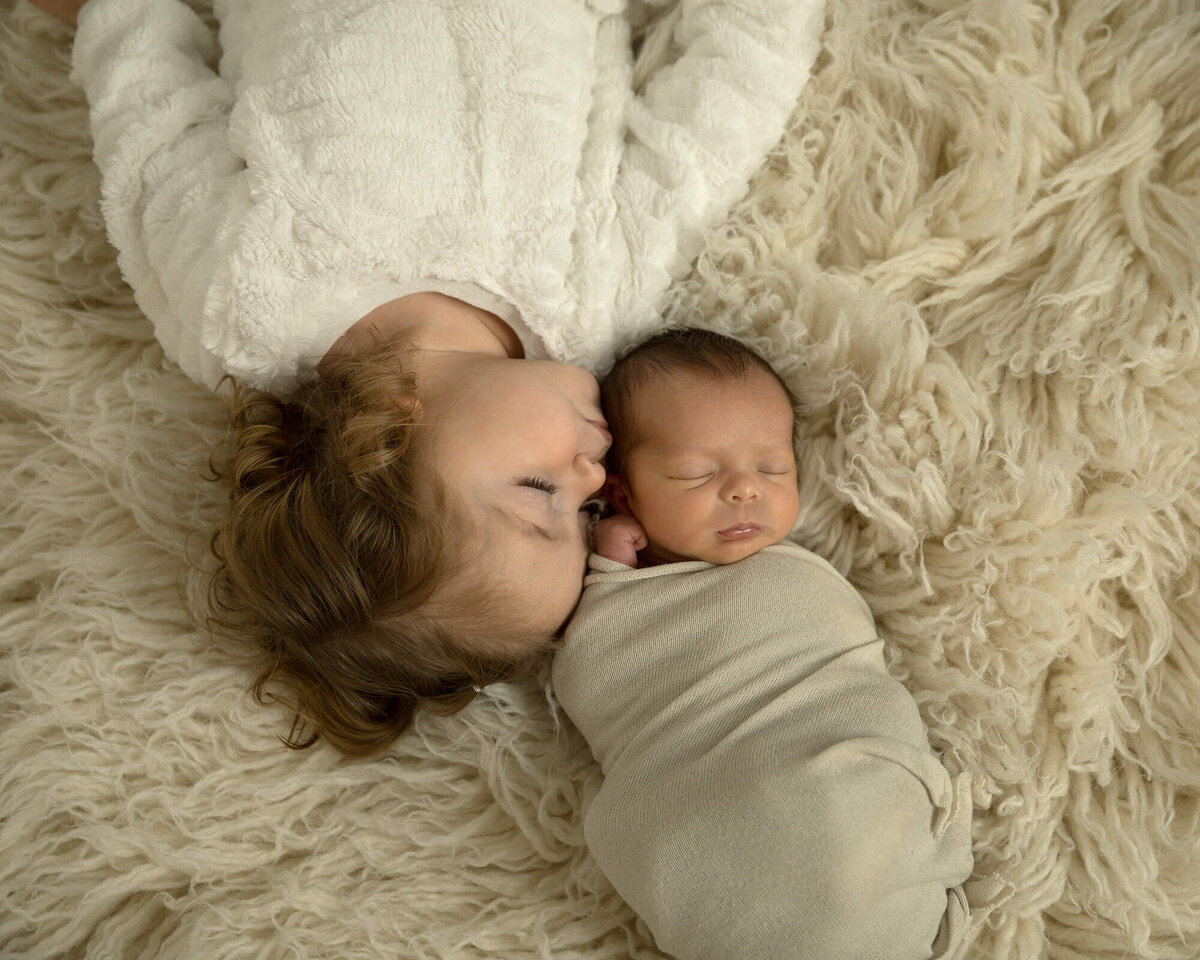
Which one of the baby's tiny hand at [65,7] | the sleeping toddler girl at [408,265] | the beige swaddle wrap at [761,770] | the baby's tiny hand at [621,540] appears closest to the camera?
the beige swaddle wrap at [761,770]

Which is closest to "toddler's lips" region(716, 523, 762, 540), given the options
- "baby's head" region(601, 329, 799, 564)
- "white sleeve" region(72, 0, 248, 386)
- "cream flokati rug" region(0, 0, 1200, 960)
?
"baby's head" region(601, 329, 799, 564)

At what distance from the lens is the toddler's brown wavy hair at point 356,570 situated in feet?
3.24

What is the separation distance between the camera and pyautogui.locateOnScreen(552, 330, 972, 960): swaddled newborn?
0.91 m

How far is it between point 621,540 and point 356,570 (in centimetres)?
32

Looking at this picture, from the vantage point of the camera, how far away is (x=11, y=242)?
129cm

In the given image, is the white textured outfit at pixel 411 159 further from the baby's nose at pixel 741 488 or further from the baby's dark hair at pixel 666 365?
the baby's nose at pixel 741 488

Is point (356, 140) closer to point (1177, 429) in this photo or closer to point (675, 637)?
point (675, 637)

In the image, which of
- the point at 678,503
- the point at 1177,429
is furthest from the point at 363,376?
the point at 1177,429

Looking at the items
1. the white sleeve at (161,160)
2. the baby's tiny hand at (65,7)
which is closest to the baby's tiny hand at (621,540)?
the white sleeve at (161,160)

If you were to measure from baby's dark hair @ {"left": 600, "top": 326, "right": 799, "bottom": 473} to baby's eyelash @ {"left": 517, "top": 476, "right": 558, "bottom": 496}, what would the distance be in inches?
5.2

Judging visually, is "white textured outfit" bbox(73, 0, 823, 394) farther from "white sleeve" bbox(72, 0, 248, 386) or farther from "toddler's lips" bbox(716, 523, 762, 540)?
"toddler's lips" bbox(716, 523, 762, 540)

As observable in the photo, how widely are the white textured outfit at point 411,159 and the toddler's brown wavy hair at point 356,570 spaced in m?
0.12

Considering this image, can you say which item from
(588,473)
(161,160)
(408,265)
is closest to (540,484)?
(588,473)

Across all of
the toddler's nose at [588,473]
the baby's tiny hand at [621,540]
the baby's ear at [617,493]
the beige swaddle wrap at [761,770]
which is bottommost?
the beige swaddle wrap at [761,770]
